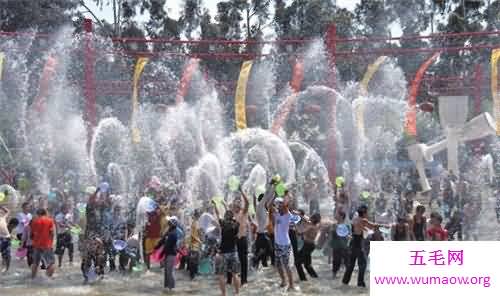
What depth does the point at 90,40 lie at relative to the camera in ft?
82.3

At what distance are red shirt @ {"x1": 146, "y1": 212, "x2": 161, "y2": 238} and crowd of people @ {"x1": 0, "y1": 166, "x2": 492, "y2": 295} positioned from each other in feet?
0.06

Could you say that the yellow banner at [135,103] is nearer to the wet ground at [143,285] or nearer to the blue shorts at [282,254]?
the wet ground at [143,285]

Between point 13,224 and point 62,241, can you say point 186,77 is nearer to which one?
point 13,224

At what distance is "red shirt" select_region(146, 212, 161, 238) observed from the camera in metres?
13.3

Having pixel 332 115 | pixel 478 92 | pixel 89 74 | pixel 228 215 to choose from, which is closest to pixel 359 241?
pixel 228 215

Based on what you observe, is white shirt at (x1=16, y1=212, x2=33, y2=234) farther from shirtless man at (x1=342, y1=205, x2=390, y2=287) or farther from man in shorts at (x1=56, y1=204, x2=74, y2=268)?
shirtless man at (x1=342, y1=205, x2=390, y2=287)

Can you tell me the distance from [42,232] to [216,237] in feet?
9.65

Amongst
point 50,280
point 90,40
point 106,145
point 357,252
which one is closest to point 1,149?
point 106,145

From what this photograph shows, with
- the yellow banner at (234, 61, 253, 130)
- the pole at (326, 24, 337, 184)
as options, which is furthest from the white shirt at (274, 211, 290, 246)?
the yellow banner at (234, 61, 253, 130)

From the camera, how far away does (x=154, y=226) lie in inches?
523

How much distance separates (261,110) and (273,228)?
27341 millimetres

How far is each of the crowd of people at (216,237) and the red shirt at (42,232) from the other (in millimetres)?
16

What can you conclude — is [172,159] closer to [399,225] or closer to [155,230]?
[155,230]

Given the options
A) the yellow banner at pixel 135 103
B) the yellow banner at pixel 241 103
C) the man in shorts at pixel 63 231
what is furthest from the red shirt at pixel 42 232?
the yellow banner at pixel 241 103
